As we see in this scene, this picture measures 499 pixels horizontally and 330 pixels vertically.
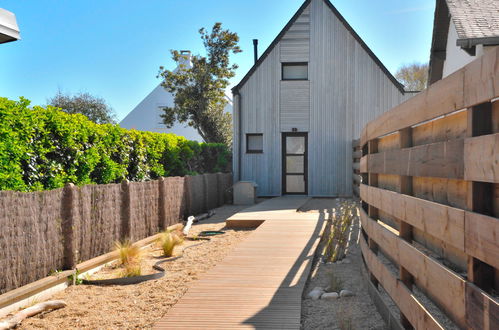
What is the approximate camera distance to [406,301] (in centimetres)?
321

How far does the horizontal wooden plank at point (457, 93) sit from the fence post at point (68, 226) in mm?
4426

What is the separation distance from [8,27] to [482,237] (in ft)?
17.1

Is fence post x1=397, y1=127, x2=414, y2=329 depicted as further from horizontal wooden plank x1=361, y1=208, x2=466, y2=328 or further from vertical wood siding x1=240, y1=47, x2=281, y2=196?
vertical wood siding x1=240, y1=47, x2=281, y2=196

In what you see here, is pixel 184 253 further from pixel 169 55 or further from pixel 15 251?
pixel 169 55

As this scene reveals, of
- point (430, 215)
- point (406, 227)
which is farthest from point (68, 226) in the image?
point (430, 215)

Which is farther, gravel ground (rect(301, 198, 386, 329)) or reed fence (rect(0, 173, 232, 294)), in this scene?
reed fence (rect(0, 173, 232, 294))

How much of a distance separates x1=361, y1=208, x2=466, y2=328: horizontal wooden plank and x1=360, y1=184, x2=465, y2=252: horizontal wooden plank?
0.17 meters

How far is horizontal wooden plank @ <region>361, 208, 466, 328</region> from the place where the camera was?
2.26m

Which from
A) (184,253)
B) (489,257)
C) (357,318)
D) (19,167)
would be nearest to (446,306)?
(489,257)

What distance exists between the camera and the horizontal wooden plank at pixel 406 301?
2735mm

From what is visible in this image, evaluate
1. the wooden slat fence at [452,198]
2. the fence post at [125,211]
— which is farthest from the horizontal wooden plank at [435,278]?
the fence post at [125,211]

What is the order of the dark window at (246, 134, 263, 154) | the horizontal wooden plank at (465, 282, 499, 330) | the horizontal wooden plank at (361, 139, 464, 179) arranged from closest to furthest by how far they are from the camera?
1. the horizontal wooden plank at (465, 282, 499, 330)
2. the horizontal wooden plank at (361, 139, 464, 179)
3. the dark window at (246, 134, 263, 154)

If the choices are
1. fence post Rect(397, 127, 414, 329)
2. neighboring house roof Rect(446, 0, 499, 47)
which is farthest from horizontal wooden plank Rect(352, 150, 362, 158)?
fence post Rect(397, 127, 414, 329)

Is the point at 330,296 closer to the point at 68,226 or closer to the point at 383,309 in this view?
the point at 383,309
